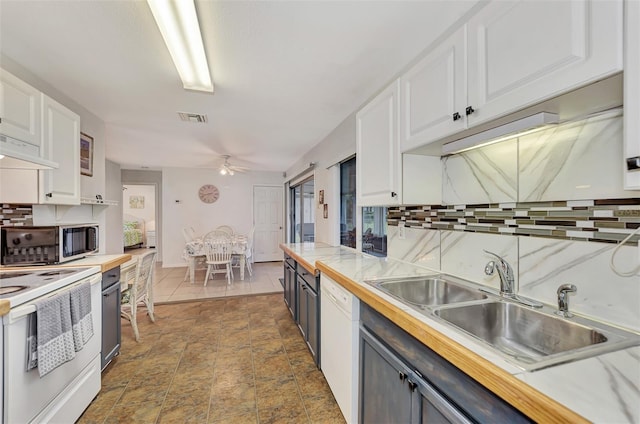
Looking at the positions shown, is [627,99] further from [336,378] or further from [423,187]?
[336,378]

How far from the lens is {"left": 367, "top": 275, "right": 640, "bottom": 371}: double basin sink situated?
745mm

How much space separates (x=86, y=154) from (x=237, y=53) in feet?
7.23

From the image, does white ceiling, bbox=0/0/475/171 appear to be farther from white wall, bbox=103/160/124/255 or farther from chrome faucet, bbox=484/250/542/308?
white wall, bbox=103/160/124/255

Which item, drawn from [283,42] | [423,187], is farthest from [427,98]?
[283,42]

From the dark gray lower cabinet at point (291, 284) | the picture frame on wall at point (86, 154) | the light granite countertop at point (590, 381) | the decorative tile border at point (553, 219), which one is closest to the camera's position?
the light granite countertop at point (590, 381)

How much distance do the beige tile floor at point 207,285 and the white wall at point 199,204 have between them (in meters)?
0.81

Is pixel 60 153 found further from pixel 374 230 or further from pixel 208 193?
pixel 208 193

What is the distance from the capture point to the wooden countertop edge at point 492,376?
535mm

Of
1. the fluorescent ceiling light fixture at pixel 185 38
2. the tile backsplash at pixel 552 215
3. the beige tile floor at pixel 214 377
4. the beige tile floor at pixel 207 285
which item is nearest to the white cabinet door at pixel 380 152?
the tile backsplash at pixel 552 215

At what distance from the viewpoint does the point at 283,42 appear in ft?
5.51

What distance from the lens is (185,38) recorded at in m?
1.53

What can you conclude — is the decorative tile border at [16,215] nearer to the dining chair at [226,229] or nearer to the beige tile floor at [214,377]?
the beige tile floor at [214,377]

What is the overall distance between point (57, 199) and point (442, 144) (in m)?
2.69

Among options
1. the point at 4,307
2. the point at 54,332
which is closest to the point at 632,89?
the point at 4,307
